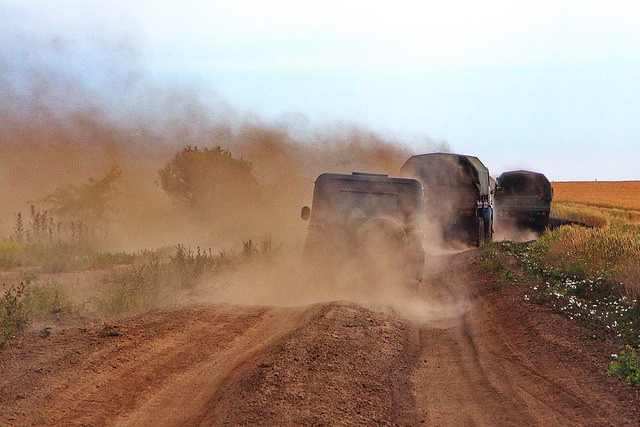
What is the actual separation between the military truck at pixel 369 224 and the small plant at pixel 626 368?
5280 mm

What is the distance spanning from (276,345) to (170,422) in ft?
8.23

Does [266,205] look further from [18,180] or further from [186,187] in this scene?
[18,180]

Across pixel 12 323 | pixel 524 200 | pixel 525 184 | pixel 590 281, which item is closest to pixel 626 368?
pixel 590 281

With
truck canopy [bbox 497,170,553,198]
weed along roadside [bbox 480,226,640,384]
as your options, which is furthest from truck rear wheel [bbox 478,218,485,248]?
truck canopy [bbox 497,170,553,198]

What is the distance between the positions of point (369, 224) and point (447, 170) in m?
11.2

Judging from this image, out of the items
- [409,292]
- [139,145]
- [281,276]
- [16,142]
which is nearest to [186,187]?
[139,145]

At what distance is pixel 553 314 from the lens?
10656 mm

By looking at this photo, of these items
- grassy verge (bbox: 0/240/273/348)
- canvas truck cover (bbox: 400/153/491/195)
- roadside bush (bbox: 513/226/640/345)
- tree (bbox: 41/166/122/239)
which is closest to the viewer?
grassy verge (bbox: 0/240/273/348)

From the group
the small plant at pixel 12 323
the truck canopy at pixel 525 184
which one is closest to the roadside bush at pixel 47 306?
the small plant at pixel 12 323

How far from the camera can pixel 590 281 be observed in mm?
12398

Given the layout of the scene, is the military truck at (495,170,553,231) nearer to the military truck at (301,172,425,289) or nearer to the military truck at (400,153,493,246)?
the military truck at (400,153,493,246)

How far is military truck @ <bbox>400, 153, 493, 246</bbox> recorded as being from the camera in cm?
2248

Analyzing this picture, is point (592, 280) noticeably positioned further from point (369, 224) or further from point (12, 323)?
point (12, 323)

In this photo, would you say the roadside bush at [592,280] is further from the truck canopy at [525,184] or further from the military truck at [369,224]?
the truck canopy at [525,184]
